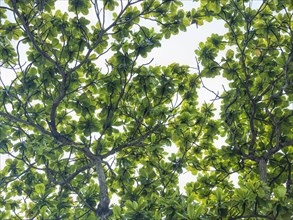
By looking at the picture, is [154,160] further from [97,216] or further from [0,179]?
[0,179]

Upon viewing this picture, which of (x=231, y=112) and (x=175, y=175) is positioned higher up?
(x=231, y=112)

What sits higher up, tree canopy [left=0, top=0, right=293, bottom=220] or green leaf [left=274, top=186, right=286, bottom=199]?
tree canopy [left=0, top=0, right=293, bottom=220]

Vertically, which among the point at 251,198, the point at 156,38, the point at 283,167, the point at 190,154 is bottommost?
the point at 251,198

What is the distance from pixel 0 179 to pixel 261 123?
6.14m

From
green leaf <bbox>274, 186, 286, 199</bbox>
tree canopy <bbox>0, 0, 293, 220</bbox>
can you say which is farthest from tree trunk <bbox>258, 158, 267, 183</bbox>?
green leaf <bbox>274, 186, 286, 199</bbox>

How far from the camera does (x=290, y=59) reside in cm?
648

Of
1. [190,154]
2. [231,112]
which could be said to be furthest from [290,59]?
[190,154]

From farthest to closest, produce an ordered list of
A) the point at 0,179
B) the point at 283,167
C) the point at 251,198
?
the point at 0,179, the point at 283,167, the point at 251,198

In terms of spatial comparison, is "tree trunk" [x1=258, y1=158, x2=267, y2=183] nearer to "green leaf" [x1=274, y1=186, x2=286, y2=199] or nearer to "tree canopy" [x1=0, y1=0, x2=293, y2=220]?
"tree canopy" [x1=0, y1=0, x2=293, y2=220]

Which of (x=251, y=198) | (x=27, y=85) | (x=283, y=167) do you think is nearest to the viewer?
(x=251, y=198)

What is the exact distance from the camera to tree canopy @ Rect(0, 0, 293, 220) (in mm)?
6871

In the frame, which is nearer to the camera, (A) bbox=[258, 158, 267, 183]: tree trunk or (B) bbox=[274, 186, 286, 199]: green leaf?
(B) bbox=[274, 186, 286, 199]: green leaf

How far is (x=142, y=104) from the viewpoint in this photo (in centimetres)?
732

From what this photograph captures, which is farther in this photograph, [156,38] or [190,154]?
[190,154]
